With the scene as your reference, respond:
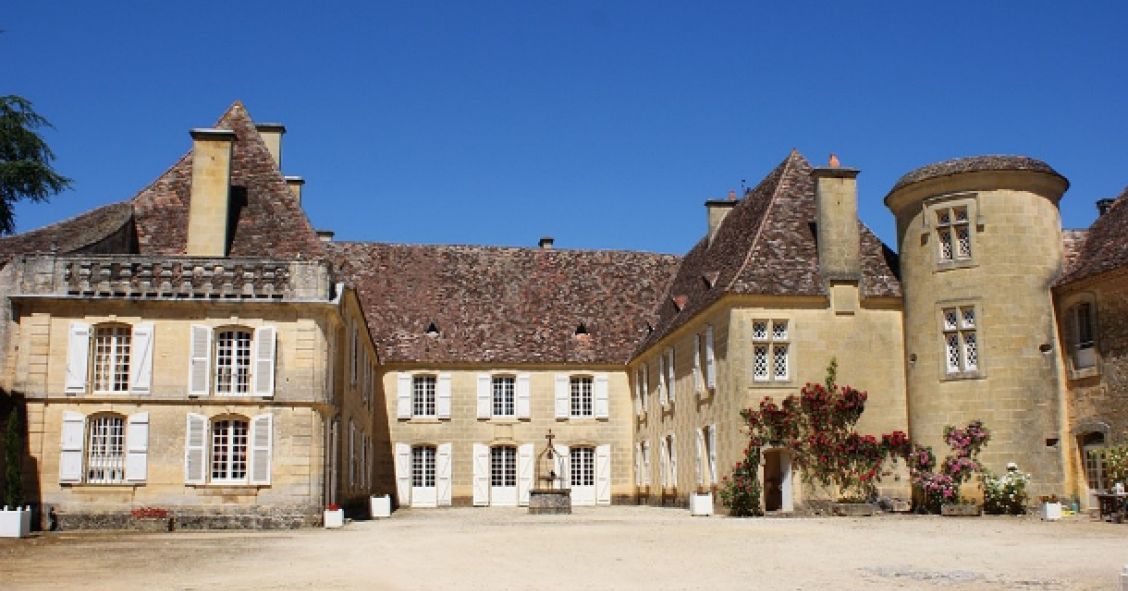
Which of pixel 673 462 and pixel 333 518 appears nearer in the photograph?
pixel 333 518

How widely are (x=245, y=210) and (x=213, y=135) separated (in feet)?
5.41

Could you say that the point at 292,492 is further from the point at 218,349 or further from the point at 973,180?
the point at 973,180

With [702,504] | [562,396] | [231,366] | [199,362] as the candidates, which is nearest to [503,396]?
Answer: [562,396]

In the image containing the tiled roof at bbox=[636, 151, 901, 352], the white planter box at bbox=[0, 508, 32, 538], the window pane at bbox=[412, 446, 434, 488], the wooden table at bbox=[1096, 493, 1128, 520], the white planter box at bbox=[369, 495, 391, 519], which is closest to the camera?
the white planter box at bbox=[0, 508, 32, 538]

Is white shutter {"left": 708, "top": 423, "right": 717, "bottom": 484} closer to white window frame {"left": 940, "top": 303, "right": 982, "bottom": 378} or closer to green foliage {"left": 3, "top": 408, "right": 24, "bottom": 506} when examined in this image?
white window frame {"left": 940, "top": 303, "right": 982, "bottom": 378}

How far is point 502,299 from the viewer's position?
3341 cm

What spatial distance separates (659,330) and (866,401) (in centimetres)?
835

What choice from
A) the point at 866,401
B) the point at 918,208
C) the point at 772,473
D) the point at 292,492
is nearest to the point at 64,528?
the point at 292,492

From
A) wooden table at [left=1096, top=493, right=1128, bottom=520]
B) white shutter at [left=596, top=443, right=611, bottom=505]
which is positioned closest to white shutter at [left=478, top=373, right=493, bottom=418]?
white shutter at [left=596, top=443, right=611, bottom=505]

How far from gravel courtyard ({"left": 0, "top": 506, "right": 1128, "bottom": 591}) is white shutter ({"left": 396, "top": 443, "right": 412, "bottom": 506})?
12.6m

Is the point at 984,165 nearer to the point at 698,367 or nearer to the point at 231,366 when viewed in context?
the point at 698,367

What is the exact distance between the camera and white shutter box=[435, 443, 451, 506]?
31.1 meters

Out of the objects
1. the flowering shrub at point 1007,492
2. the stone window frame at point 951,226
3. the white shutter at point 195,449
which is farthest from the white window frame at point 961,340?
the white shutter at point 195,449

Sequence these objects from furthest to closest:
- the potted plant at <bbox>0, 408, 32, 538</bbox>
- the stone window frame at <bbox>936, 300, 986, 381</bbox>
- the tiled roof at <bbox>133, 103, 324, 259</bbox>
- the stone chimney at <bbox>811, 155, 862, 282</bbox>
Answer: the stone chimney at <bbox>811, 155, 862, 282</bbox>, the tiled roof at <bbox>133, 103, 324, 259</bbox>, the stone window frame at <bbox>936, 300, 986, 381</bbox>, the potted plant at <bbox>0, 408, 32, 538</bbox>
